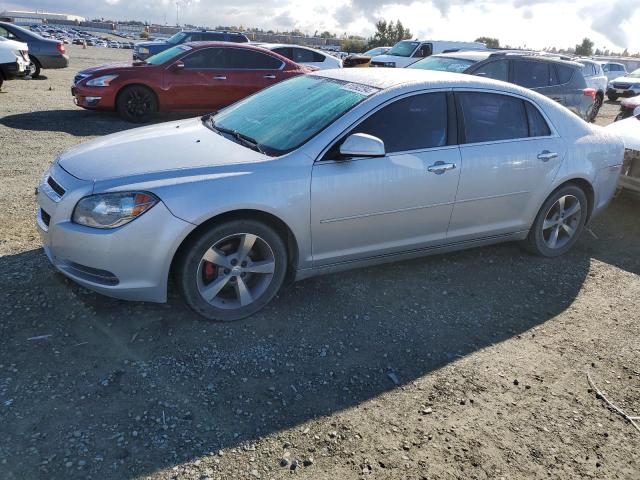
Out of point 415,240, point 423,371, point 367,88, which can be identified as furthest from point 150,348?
point 367,88

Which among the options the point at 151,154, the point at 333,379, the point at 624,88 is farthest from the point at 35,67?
the point at 624,88

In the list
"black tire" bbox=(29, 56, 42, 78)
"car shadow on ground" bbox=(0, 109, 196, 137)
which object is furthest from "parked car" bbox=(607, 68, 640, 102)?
"black tire" bbox=(29, 56, 42, 78)

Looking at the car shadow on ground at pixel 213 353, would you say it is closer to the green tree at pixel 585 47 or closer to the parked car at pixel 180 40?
the parked car at pixel 180 40

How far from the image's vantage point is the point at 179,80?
10.3m

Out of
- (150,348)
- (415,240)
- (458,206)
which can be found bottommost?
(150,348)

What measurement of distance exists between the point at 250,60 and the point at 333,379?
362 inches

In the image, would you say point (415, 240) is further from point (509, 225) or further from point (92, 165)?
point (92, 165)

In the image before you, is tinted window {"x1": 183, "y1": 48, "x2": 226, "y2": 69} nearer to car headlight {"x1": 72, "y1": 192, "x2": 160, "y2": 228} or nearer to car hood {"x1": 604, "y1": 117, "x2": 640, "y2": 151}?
car hood {"x1": 604, "y1": 117, "x2": 640, "y2": 151}

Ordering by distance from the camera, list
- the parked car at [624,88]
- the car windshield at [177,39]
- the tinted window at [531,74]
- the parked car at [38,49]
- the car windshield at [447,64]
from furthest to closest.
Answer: the parked car at [624,88] → the car windshield at [177,39] → the parked car at [38,49] → the car windshield at [447,64] → the tinted window at [531,74]

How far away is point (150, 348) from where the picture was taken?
329cm

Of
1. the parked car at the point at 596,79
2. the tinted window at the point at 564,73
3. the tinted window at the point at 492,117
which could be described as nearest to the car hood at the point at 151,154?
the tinted window at the point at 492,117

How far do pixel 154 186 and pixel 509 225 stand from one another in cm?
295

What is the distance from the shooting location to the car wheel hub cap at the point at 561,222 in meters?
4.93

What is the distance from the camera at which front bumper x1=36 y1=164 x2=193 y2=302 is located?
3.21 metres
